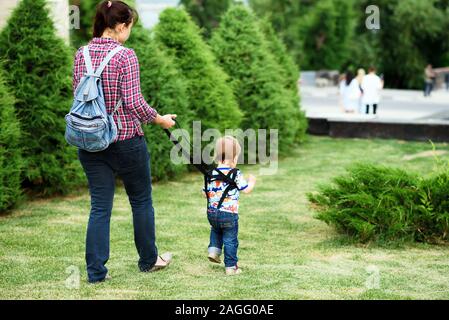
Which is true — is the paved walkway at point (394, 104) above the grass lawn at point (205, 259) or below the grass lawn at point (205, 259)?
below

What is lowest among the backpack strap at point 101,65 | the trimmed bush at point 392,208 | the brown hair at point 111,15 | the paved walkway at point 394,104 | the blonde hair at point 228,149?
the paved walkway at point 394,104

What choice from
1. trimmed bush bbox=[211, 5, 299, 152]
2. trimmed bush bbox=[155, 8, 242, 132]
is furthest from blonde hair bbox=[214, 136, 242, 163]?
trimmed bush bbox=[211, 5, 299, 152]

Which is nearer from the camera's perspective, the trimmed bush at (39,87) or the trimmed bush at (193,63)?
the trimmed bush at (39,87)

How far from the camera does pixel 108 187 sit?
6145 mm

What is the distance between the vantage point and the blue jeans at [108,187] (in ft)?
20.0

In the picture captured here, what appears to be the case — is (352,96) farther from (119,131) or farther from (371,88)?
(119,131)

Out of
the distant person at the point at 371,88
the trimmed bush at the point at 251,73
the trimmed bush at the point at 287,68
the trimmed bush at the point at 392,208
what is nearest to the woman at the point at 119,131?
the trimmed bush at the point at 392,208

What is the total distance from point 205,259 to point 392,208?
71.0 inches

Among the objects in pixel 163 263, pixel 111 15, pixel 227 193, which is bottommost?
pixel 163 263

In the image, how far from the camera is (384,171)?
8.17 metres

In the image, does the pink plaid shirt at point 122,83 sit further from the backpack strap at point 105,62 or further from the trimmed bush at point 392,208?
the trimmed bush at point 392,208

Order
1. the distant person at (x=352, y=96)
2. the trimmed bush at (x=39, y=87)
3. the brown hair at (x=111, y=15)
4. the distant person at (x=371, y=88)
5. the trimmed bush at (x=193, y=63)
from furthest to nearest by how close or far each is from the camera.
→ the distant person at (x=352, y=96) → the distant person at (x=371, y=88) → the trimmed bush at (x=193, y=63) → the trimmed bush at (x=39, y=87) → the brown hair at (x=111, y=15)

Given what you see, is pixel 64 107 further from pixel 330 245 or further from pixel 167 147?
pixel 330 245

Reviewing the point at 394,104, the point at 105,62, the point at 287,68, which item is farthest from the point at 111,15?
the point at 394,104
